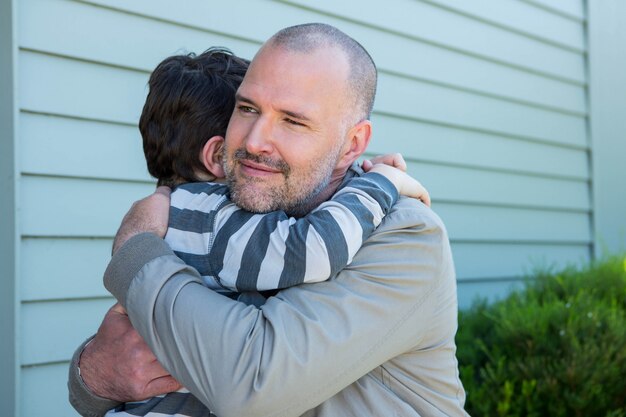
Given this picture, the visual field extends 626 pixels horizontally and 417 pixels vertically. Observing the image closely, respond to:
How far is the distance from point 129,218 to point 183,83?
0.46 meters

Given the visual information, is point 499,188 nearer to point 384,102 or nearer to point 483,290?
Result: point 483,290

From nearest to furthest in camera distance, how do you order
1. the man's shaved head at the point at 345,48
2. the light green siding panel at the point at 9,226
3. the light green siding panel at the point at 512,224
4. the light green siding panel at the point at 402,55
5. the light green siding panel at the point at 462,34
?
the man's shaved head at the point at 345,48 → the light green siding panel at the point at 9,226 → the light green siding panel at the point at 402,55 → the light green siding panel at the point at 462,34 → the light green siding panel at the point at 512,224

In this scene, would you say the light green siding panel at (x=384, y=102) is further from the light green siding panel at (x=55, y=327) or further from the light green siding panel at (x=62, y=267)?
the light green siding panel at (x=55, y=327)

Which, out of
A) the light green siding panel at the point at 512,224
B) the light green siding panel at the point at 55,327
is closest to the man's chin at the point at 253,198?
the light green siding panel at the point at 55,327

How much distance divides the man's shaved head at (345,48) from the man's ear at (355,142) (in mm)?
23

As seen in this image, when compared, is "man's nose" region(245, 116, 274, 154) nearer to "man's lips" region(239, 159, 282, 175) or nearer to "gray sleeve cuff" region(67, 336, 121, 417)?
"man's lips" region(239, 159, 282, 175)

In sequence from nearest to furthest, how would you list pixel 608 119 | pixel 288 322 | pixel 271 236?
pixel 288 322
pixel 271 236
pixel 608 119

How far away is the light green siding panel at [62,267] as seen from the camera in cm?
298

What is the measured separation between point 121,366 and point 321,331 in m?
0.50

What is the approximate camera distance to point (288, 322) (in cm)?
167

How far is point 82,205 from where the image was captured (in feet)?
10.4

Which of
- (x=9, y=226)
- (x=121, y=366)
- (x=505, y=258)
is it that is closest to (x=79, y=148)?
(x=9, y=226)

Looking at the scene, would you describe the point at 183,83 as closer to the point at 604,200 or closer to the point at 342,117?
the point at 342,117

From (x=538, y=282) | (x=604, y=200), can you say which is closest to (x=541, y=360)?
(x=538, y=282)
